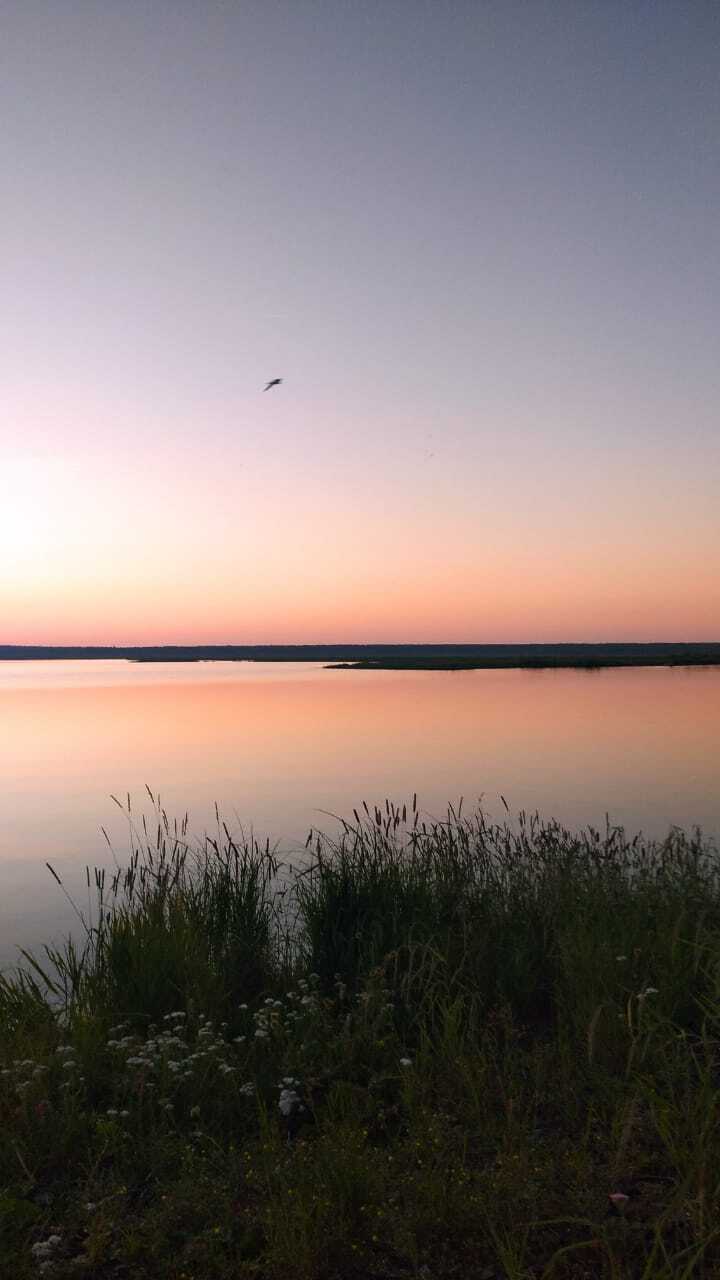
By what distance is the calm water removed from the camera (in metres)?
20.0

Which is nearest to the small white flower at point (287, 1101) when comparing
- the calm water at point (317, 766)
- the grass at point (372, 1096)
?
the grass at point (372, 1096)

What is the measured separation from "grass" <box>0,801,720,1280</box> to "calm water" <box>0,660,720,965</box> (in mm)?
4599

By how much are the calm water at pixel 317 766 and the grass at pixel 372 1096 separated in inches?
181

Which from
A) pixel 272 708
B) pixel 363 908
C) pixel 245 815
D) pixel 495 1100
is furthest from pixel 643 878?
pixel 272 708

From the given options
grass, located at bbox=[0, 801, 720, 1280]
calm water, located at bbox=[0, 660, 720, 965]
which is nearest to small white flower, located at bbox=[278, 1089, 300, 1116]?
grass, located at bbox=[0, 801, 720, 1280]

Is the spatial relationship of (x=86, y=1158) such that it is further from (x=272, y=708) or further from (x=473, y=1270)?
(x=272, y=708)

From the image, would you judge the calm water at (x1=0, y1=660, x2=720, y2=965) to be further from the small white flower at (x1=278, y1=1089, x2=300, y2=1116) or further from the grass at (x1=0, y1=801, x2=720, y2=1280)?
the small white flower at (x1=278, y1=1089, x2=300, y2=1116)

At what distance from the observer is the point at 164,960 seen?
8.15 m

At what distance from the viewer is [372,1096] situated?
6332 mm

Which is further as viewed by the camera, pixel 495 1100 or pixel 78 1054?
pixel 78 1054

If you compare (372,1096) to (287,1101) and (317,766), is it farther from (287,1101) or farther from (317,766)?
(317,766)

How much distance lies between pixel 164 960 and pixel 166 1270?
3649 mm

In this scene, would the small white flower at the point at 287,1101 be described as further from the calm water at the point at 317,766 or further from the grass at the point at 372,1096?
the calm water at the point at 317,766

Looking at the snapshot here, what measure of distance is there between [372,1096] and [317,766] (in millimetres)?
23449
